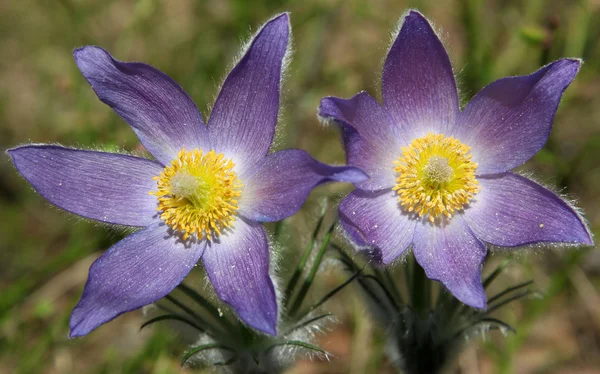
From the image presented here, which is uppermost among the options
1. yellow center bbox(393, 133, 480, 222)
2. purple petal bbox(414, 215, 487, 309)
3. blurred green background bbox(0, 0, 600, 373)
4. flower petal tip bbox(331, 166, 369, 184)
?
flower petal tip bbox(331, 166, 369, 184)

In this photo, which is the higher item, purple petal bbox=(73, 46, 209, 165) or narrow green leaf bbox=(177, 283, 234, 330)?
purple petal bbox=(73, 46, 209, 165)

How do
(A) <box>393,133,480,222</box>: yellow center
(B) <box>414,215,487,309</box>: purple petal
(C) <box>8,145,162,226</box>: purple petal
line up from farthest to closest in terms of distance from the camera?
(A) <box>393,133,480,222</box>: yellow center → (C) <box>8,145,162,226</box>: purple petal → (B) <box>414,215,487,309</box>: purple petal

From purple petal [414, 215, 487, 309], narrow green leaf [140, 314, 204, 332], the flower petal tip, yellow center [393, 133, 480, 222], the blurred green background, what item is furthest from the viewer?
the blurred green background

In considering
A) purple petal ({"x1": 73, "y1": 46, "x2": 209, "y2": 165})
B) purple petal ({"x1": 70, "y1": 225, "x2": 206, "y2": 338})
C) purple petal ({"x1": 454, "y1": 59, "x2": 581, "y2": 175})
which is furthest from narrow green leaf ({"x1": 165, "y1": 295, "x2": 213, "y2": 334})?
purple petal ({"x1": 454, "y1": 59, "x2": 581, "y2": 175})

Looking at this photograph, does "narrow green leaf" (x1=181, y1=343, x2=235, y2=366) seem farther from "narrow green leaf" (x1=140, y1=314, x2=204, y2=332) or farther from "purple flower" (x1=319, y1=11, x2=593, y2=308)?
"purple flower" (x1=319, y1=11, x2=593, y2=308)

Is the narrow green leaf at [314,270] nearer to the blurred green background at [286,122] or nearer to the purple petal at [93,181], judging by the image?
the purple petal at [93,181]

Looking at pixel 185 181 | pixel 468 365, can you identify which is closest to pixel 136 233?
pixel 185 181

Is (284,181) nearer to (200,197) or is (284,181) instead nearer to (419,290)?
(200,197)

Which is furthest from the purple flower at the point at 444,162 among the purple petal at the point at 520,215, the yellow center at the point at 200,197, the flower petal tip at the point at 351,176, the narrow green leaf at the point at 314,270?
the yellow center at the point at 200,197
